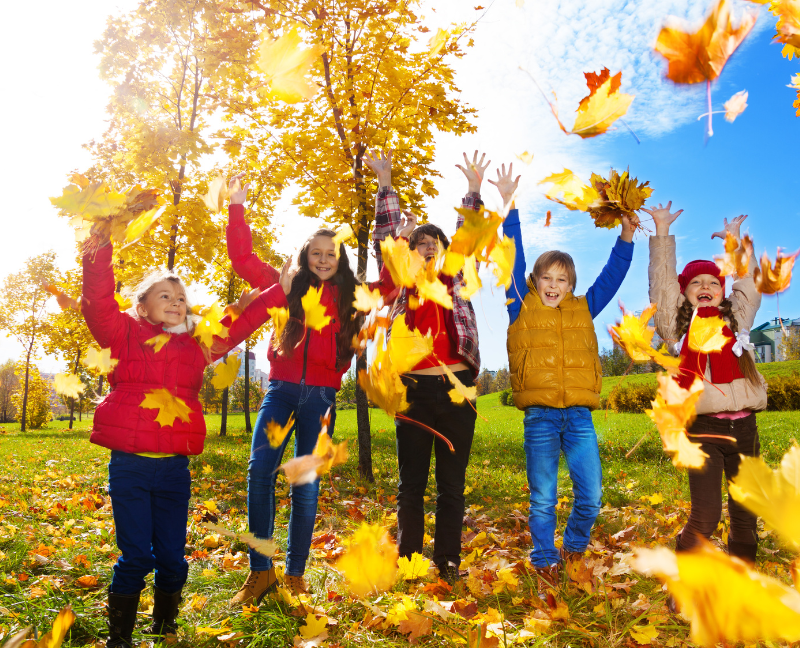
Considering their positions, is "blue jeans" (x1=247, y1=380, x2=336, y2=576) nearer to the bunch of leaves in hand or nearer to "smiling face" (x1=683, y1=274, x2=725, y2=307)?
the bunch of leaves in hand

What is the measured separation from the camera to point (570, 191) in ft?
8.48

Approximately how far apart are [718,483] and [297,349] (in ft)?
7.50

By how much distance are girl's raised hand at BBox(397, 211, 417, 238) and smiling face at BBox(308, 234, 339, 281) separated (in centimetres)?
40

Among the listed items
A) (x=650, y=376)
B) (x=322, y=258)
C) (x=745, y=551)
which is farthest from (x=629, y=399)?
(x=322, y=258)

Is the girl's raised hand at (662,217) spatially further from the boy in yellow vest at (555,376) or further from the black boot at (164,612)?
the black boot at (164,612)

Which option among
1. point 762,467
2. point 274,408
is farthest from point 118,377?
point 762,467

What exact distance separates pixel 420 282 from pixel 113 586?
6.82 ft

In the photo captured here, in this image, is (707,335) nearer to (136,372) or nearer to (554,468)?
(554,468)

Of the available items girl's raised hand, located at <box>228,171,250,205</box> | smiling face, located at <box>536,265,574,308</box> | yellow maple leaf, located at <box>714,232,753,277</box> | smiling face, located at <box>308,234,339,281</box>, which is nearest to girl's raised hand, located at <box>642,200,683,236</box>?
yellow maple leaf, located at <box>714,232,753,277</box>

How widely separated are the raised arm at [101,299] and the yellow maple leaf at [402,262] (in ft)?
4.52

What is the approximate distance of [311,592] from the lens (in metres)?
2.76

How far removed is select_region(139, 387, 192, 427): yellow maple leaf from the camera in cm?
236

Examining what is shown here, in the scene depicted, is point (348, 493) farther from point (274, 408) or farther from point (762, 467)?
point (762, 467)

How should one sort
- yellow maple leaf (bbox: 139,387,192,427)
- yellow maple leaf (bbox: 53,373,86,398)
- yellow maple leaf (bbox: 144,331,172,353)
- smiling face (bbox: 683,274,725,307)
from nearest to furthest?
yellow maple leaf (bbox: 139,387,192,427) < yellow maple leaf (bbox: 144,331,172,353) < smiling face (bbox: 683,274,725,307) < yellow maple leaf (bbox: 53,373,86,398)
